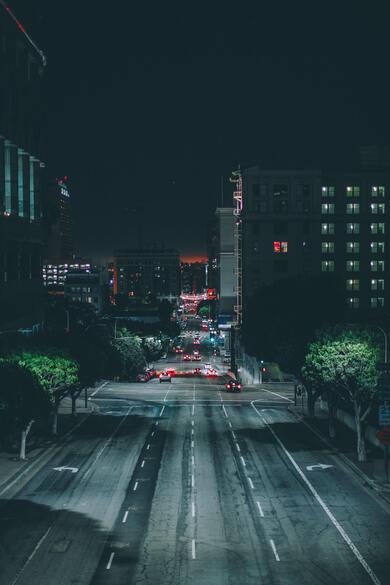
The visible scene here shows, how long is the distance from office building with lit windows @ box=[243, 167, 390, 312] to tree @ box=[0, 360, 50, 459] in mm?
109599

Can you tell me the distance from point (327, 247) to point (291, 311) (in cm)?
6059

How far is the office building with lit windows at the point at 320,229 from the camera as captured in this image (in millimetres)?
151250

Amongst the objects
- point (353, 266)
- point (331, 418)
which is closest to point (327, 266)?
point (353, 266)

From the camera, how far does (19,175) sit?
250 feet

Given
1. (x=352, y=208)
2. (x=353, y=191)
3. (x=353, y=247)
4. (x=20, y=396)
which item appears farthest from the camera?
(x=353, y=191)

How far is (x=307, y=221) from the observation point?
154625mm

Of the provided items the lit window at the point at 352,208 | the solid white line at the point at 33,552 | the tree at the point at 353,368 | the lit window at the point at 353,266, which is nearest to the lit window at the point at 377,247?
the lit window at the point at 353,266

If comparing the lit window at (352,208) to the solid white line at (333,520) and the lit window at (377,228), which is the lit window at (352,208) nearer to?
the lit window at (377,228)

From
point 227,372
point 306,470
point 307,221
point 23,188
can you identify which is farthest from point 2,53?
point 307,221

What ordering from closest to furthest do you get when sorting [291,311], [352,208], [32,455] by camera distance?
[32,455]
[291,311]
[352,208]

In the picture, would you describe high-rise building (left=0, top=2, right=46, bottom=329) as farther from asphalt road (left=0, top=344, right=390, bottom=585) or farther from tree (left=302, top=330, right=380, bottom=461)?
tree (left=302, top=330, right=380, bottom=461)

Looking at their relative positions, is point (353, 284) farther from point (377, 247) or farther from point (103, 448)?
point (103, 448)

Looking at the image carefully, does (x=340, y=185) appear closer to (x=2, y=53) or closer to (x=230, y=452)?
(x=2, y=53)

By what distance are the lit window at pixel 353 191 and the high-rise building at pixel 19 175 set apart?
8288cm
